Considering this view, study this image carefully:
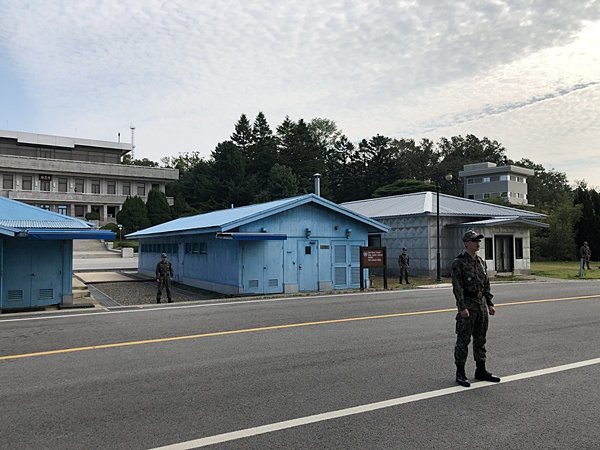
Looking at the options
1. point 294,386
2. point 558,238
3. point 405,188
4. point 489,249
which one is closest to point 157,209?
point 405,188

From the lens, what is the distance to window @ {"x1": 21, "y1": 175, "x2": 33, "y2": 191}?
61.3 meters

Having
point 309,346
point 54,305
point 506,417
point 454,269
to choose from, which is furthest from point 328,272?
point 506,417

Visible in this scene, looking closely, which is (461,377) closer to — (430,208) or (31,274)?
(31,274)

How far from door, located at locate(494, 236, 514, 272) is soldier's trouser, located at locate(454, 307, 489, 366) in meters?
24.7

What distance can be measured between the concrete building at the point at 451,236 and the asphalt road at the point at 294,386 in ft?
57.1

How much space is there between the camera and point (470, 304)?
6.42m

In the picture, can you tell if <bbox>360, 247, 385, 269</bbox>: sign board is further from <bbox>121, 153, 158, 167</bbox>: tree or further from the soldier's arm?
<bbox>121, 153, 158, 167</bbox>: tree

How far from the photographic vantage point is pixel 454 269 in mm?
6461

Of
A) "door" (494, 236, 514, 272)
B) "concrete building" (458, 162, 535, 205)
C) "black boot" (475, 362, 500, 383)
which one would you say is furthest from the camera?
"concrete building" (458, 162, 535, 205)

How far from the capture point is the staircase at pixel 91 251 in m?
43.6

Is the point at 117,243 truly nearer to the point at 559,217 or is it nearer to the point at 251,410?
the point at 559,217

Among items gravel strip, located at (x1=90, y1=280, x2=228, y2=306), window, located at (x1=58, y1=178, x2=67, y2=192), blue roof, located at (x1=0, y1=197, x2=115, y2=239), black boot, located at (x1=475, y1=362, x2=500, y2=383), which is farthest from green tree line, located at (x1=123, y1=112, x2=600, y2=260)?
black boot, located at (x1=475, y1=362, x2=500, y2=383)

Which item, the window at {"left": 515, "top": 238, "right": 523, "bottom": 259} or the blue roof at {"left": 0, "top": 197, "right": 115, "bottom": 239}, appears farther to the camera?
the window at {"left": 515, "top": 238, "right": 523, "bottom": 259}

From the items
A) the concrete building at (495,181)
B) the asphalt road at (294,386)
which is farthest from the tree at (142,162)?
the asphalt road at (294,386)
